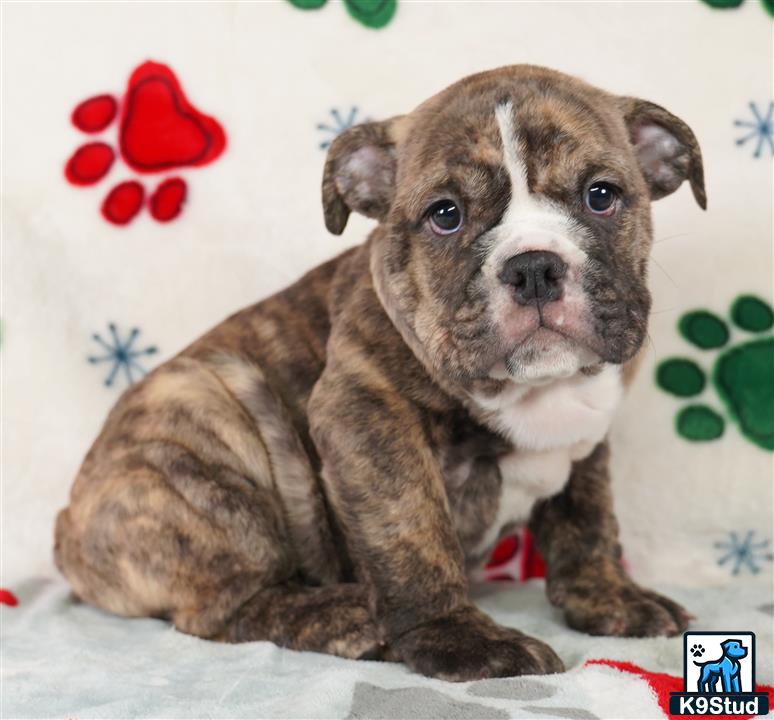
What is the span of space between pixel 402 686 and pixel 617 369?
112 cm

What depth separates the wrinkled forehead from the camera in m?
3.19

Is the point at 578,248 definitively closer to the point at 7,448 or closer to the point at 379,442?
the point at 379,442

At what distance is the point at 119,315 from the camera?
4.80 meters

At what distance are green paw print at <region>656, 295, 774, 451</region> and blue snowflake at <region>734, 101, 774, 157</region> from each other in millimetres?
573

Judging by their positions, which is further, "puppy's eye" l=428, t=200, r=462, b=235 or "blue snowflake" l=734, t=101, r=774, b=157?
"blue snowflake" l=734, t=101, r=774, b=157

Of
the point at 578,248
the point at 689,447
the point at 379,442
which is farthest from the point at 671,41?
the point at 379,442

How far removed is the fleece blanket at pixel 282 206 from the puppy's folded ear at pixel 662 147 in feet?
3.23

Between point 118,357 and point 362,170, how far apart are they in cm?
162

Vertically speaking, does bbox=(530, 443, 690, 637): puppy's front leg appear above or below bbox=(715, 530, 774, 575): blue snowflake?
above

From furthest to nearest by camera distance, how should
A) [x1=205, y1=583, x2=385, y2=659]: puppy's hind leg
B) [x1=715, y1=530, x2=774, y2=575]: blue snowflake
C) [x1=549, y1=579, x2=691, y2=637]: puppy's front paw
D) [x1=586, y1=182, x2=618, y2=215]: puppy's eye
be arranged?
[x1=715, y1=530, x2=774, y2=575]: blue snowflake < [x1=549, y1=579, x2=691, y2=637]: puppy's front paw < [x1=205, y1=583, x2=385, y2=659]: puppy's hind leg < [x1=586, y1=182, x2=618, y2=215]: puppy's eye

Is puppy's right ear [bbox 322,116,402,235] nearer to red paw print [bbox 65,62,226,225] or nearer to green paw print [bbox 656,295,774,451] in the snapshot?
red paw print [bbox 65,62,226,225]

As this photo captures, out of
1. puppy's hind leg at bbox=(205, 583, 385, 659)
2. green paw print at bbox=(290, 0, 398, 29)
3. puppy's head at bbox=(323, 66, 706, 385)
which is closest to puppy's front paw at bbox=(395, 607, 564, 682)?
puppy's hind leg at bbox=(205, 583, 385, 659)

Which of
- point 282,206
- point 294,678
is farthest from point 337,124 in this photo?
point 294,678

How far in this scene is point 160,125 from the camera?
4766 millimetres
